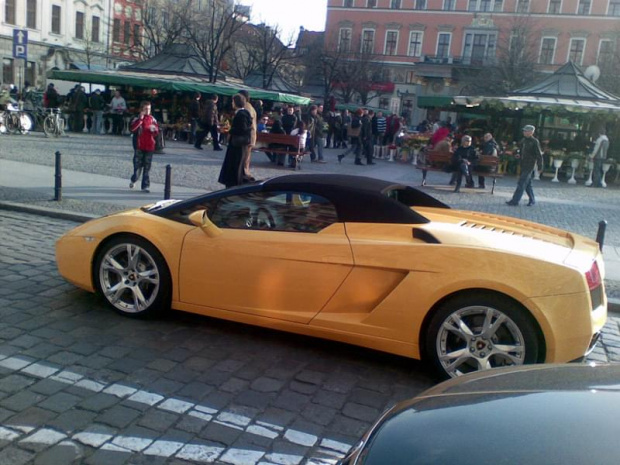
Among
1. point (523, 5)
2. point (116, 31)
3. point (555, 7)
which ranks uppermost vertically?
point (555, 7)

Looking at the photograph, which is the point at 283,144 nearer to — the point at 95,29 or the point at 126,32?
the point at 95,29

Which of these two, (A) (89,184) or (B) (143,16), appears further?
(B) (143,16)

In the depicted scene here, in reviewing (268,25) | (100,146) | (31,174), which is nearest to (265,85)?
(268,25)

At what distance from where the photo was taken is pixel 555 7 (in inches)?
2675

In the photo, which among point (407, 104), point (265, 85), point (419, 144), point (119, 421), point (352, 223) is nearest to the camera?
point (119, 421)

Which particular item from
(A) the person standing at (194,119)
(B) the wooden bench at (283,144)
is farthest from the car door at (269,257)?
(A) the person standing at (194,119)

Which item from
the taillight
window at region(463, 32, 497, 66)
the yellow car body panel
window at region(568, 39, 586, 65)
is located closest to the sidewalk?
the taillight

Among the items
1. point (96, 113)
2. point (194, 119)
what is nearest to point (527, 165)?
point (194, 119)

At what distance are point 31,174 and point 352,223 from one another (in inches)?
393

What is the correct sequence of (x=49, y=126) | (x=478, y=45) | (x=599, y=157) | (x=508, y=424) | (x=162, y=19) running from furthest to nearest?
(x=478, y=45)
(x=162, y=19)
(x=49, y=126)
(x=599, y=157)
(x=508, y=424)

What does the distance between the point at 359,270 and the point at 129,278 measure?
205 centimetres

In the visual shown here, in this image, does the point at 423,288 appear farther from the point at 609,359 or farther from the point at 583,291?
the point at 609,359

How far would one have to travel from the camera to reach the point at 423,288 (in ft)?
14.2

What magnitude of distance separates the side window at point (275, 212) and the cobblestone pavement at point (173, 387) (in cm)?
94
